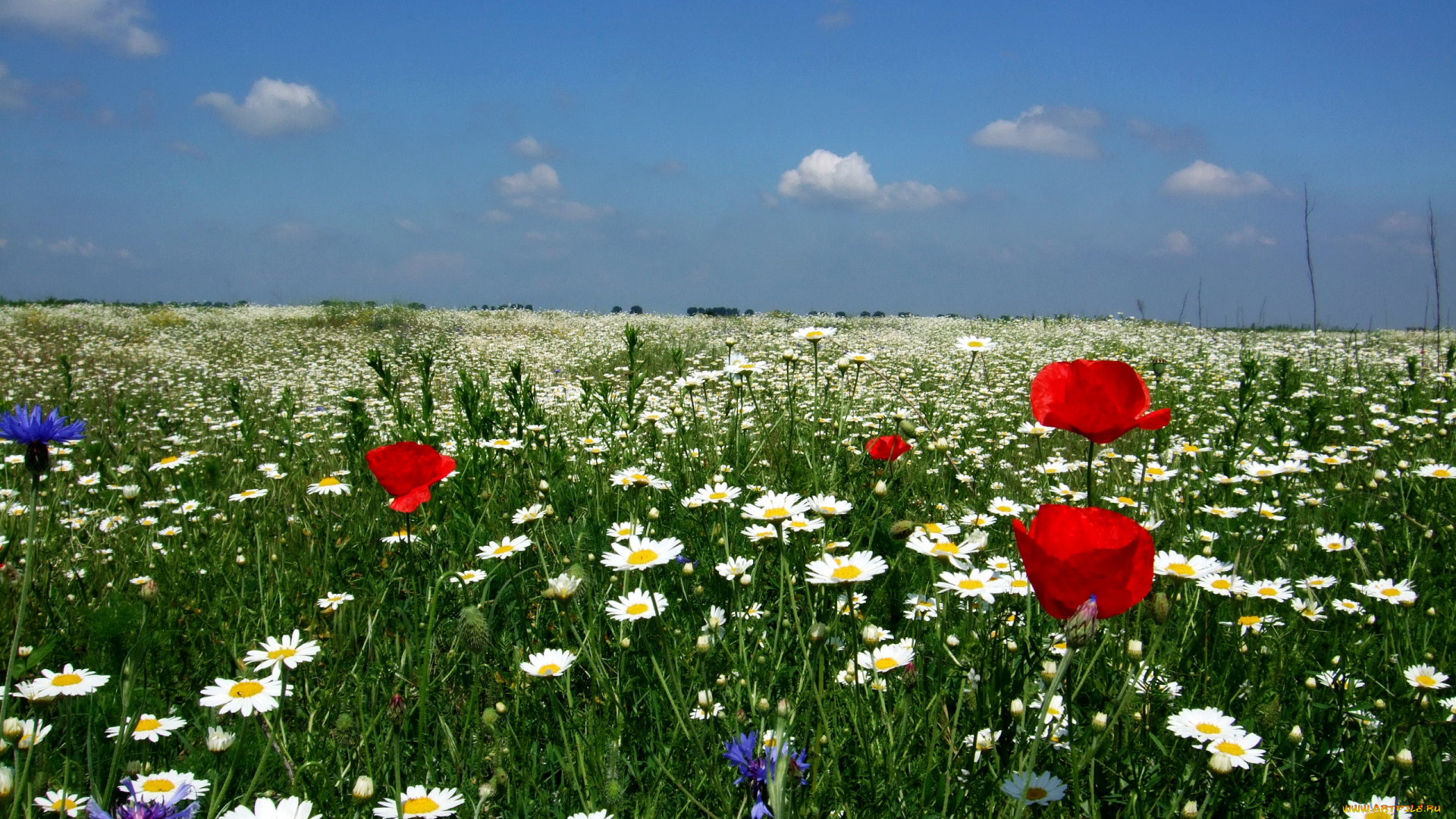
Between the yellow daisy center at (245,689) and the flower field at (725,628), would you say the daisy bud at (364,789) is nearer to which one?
the flower field at (725,628)

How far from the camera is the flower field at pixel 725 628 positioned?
3.79 feet

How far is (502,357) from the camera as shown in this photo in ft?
38.0

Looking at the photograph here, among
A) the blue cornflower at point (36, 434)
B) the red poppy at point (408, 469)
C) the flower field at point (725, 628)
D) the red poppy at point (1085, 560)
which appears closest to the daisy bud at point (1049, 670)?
the flower field at point (725, 628)

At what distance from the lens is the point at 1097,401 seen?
4.40 feet

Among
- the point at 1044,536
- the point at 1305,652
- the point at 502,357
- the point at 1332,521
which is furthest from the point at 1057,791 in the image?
the point at 502,357

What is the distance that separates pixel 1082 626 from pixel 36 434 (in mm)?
1513

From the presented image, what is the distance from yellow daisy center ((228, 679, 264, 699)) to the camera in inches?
49.0

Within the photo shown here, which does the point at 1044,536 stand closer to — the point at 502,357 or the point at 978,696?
the point at 978,696

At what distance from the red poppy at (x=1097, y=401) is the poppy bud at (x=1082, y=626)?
1.70 ft

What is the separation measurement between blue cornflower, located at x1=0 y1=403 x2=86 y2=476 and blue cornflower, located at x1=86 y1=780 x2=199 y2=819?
485mm

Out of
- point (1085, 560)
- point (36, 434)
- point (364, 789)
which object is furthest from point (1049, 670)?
point (36, 434)

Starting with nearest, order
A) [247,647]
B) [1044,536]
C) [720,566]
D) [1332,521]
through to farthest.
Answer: [1044,536]
[720,566]
[247,647]
[1332,521]

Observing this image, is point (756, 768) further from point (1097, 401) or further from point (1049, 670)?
point (1097, 401)

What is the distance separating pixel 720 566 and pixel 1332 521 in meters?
2.91
